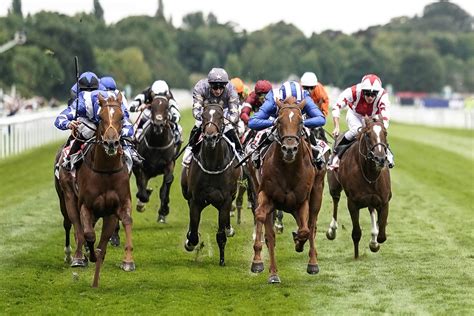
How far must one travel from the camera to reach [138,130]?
1864 cm

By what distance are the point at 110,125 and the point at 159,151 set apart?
6894 millimetres

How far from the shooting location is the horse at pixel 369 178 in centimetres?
1312

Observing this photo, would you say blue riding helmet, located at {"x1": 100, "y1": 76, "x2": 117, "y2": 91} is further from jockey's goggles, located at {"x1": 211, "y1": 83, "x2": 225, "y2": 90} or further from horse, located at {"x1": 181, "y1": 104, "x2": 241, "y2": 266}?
horse, located at {"x1": 181, "y1": 104, "x2": 241, "y2": 266}

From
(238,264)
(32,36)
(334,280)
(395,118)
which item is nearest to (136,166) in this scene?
(238,264)

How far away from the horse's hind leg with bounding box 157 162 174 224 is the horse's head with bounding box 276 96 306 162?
20.8 ft

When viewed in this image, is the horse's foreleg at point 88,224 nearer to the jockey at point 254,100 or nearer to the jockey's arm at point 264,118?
the jockey's arm at point 264,118

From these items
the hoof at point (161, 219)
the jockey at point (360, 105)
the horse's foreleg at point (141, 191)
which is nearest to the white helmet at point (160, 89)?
the horse's foreleg at point (141, 191)

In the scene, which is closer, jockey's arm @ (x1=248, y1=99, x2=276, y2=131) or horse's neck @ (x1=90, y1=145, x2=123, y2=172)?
horse's neck @ (x1=90, y1=145, x2=123, y2=172)

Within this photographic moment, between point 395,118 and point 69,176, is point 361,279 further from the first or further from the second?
point 395,118

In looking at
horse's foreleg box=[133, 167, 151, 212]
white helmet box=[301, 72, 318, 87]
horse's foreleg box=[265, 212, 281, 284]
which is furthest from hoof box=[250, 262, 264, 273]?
horse's foreleg box=[133, 167, 151, 212]

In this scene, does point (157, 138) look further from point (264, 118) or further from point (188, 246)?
point (264, 118)

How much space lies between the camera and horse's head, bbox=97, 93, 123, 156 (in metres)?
11.4

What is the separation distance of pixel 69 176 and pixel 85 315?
2923 millimetres

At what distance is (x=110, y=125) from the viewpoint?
11375mm
